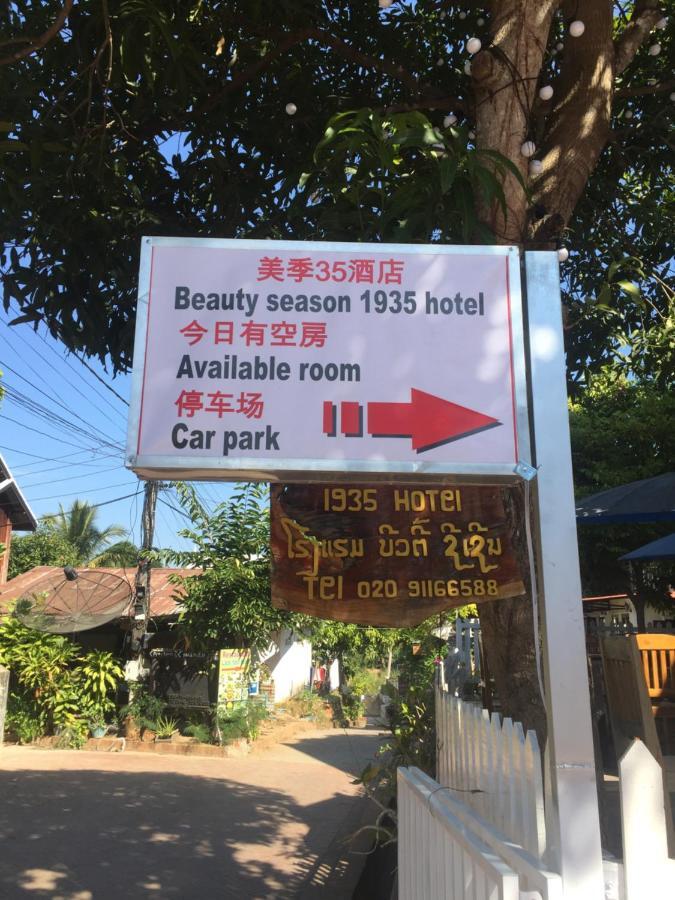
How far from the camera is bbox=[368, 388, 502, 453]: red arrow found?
214 centimetres

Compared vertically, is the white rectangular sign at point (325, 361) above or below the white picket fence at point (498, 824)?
above

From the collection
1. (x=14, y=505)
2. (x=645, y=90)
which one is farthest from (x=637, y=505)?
(x=14, y=505)

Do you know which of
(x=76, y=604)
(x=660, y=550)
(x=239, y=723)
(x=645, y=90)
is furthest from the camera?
(x=76, y=604)

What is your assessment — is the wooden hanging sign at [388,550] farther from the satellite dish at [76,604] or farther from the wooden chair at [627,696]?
the satellite dish at [76,604]

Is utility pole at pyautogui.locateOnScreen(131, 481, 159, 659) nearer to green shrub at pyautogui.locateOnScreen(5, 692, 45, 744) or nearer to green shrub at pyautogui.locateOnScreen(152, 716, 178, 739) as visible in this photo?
green shrub at pyautogui.locateOnScreen(152, 716, 178, 739)

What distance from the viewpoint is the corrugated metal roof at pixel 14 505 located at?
78.3 ft

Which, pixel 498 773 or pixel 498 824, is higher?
pixel 498 773

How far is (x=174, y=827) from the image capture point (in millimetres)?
8102

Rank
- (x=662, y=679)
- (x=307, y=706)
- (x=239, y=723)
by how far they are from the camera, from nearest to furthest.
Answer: (x=662, y=679)
(x=239, y=723)
(x=307, y=706)

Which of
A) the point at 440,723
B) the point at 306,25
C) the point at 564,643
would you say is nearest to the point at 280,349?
the point at 564,643

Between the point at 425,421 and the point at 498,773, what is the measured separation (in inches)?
43.4

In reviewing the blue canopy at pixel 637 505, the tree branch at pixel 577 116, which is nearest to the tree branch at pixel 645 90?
the tree branch at pixel 577 116

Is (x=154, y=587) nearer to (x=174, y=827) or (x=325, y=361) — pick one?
(x=174, y=827)

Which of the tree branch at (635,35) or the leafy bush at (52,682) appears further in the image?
the leafy bush at (52,682)
